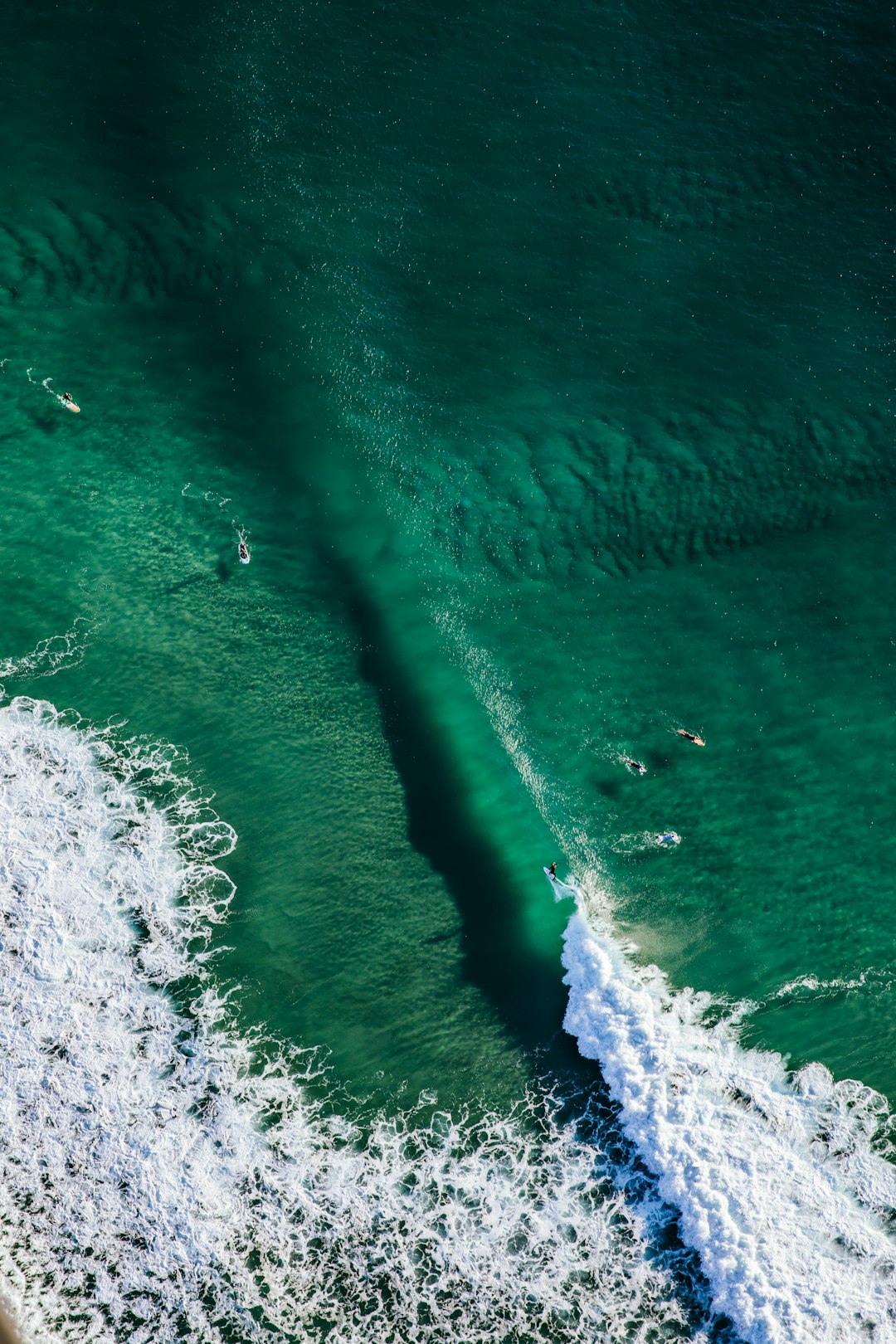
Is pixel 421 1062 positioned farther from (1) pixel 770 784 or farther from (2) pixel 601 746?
(1) pixel 770 784

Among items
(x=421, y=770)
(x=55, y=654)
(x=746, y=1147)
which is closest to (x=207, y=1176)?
(x=421, y=770)

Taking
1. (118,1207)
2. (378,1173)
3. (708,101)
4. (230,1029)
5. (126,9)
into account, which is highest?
(708,101)

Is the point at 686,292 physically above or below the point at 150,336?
above

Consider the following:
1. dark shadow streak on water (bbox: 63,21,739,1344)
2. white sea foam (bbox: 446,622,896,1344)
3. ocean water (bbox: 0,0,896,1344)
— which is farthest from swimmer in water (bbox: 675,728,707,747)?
dark shadow streak on water (bbox: 63,21,739,1344)

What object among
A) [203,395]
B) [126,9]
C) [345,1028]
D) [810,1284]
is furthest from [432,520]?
[810,1284]

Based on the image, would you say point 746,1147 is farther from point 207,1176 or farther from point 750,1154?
point 207,1176

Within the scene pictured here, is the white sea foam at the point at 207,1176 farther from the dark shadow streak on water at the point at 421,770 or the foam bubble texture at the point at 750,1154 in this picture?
the foam bubble texture at the point at 750,1154

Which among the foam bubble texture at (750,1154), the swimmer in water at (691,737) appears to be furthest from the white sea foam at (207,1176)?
the swimmer in water at (691,737)
